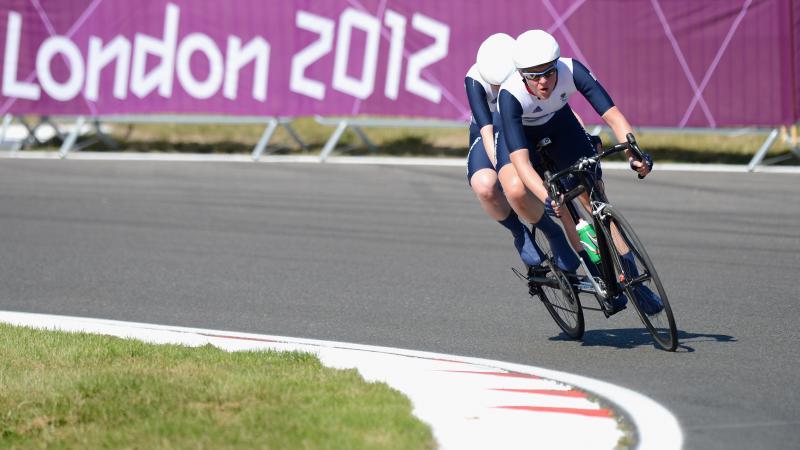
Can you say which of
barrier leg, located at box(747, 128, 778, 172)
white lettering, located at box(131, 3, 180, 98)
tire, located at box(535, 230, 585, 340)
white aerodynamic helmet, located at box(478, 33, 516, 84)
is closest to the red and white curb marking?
tire, located at box(535, 230, 585, 340)

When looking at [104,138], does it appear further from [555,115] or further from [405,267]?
[555,115]

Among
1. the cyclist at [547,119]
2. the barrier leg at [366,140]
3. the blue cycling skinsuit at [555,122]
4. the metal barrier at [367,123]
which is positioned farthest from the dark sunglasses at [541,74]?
the barrier leg at [366,140]

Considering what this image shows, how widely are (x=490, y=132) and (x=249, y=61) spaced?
38.4 feet

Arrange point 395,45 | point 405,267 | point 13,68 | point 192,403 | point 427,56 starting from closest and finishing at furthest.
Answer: point 192,403
point 405,267
point 427,56
point 395,45
point 13,68

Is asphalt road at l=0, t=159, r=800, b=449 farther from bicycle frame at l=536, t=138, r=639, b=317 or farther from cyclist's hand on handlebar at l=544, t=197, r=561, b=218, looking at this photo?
cyclist's hand on handlebar at l=544, t=197, r=561, b=218

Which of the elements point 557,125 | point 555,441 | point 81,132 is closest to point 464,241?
point 557,125

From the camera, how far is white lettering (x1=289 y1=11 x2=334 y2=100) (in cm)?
1942

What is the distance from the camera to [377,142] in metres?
21.6

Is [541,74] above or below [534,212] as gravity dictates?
above

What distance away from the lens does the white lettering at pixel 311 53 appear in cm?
1942

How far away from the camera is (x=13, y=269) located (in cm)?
1182

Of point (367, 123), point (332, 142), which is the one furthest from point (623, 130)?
point (332, 142)

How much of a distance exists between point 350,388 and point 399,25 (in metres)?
13.0

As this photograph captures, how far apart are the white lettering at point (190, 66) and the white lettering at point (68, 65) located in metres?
1.55
